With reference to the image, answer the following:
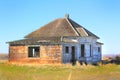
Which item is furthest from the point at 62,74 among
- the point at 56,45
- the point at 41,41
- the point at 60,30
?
the point at 60,30

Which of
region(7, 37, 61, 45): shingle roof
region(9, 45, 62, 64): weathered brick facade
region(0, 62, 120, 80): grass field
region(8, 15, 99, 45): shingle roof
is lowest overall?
region(0, 62, 120, 80): grass field

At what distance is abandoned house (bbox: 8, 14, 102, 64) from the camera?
1384 inches

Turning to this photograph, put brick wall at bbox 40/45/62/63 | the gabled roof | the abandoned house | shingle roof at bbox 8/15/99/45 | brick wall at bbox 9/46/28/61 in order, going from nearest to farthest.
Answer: brick wall at bbox 40/45/62/63 → the abandoned house → brick wall at bbox 9/46/28/61 → shingle roof at bbox 8/15/99/45 → the gabled roof

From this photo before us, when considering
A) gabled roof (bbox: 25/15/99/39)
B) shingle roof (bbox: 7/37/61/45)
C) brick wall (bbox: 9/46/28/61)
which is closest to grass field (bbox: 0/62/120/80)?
shingle roof (bbox: 7/37/61/45)

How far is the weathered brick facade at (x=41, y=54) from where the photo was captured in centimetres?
3494

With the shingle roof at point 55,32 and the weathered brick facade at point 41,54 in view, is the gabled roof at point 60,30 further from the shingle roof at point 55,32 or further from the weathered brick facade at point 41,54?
the weathered brick facade at point 41,54

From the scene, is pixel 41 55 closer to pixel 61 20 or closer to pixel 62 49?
pixel 62 49

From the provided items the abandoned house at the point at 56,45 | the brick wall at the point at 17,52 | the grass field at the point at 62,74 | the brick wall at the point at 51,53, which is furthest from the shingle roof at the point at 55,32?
the grass field at the point at 62,74

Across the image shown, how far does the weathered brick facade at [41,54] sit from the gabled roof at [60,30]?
10.4 ft

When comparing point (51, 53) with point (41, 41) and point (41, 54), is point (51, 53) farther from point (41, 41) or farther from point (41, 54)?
point (41, 41)

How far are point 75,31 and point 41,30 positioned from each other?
456 cm

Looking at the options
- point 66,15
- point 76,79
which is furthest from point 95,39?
point 76,79

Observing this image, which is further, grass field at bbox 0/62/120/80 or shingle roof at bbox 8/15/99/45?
shingle roof at bbox 8/15/99/45

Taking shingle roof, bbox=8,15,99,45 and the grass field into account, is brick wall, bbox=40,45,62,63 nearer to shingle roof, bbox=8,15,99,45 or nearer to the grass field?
shingle roof, bbox=8,15,99,45
